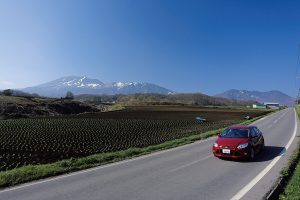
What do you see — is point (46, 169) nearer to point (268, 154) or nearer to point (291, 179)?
point (291, 179)

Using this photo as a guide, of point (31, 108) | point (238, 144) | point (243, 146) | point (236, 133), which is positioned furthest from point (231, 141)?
point (31, 108)

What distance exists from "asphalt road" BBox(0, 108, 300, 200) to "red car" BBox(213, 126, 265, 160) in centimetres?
37

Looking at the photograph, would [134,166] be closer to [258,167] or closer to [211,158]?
[211,158]

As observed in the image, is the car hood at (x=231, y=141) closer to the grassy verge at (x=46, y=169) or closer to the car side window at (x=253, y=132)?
the car side window at (x=253, y=132)

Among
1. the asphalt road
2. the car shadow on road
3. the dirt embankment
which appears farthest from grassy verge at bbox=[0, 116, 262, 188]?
the dirt embankment

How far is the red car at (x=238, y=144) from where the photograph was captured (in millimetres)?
13125

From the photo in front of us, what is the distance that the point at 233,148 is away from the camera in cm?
1312

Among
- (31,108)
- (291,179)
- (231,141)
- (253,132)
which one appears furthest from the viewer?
(31,108)

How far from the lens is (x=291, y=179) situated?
954 centimetres

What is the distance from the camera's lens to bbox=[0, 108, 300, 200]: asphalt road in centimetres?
791

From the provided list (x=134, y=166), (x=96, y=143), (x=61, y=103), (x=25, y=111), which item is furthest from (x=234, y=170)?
(x=61, y=103)

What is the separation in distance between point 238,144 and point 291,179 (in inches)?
149

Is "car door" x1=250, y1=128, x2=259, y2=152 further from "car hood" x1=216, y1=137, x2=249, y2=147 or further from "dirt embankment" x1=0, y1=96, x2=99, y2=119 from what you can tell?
"dirt embankment" x1=0, y1=96, x2=99, y2=119

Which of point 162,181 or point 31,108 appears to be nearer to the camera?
point 162,181
